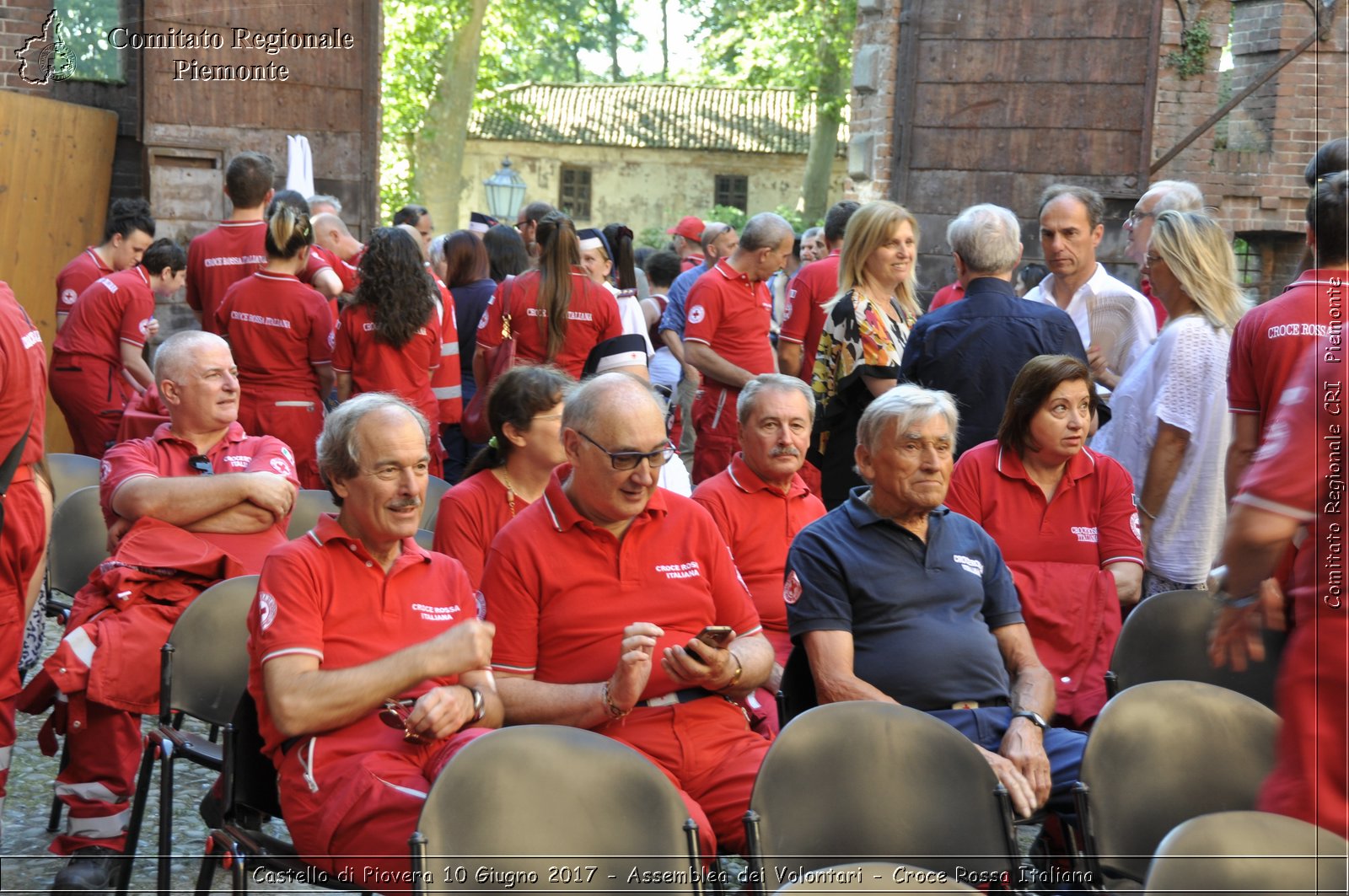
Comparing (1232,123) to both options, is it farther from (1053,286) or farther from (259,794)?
(259,794)

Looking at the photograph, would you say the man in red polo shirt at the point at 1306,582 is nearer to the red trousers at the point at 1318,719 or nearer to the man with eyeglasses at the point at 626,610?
the red trousers at the point at 1318,719

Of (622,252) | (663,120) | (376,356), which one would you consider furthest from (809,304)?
(663,120)

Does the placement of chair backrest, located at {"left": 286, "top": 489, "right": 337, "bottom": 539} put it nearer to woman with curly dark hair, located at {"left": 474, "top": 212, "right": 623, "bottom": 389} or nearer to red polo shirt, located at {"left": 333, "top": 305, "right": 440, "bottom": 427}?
red polo shirt, located at {"left": 333, "top": 305, "right": 440, "bottom": 427}

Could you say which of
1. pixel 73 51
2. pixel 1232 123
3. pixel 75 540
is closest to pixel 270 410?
pixel 75 540

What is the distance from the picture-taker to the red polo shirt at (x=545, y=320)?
6.32 metres

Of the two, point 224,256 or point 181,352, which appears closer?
point 181,352

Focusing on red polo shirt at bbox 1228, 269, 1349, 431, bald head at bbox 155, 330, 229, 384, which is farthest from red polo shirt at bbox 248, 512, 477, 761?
red polo shirt at bbox 1228, 269, 1349, 431

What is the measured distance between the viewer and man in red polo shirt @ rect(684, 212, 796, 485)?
6.67 m

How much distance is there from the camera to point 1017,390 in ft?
13.8

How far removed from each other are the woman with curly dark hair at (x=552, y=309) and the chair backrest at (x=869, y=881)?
4186 mm

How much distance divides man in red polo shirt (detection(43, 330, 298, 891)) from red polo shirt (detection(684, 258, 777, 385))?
289 centimetres

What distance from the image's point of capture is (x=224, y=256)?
22.1ft

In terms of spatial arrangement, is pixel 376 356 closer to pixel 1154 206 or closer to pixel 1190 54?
pixel 1154 206

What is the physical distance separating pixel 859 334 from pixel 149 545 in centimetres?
273
